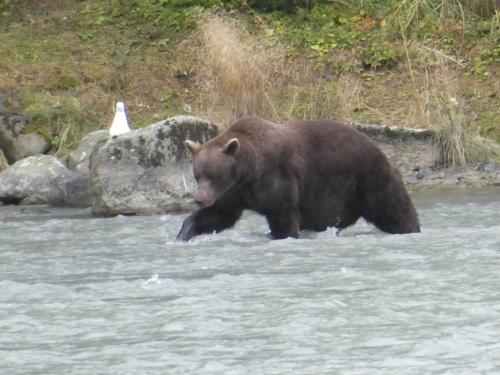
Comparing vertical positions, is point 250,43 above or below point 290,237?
above

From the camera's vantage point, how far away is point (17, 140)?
16609mm

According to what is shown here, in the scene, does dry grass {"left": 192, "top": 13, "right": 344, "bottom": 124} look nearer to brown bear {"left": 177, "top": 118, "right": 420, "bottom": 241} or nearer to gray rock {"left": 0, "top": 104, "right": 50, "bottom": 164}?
gray rock {"left": 0, "top": 104, "right": 50, "bottom": 164}

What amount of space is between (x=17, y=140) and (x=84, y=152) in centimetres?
Result: 145

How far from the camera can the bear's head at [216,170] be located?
10344mm

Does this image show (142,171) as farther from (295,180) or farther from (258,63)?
(295,180)

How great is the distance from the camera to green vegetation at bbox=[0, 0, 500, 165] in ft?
53.4

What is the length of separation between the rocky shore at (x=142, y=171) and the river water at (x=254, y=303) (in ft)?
6.86

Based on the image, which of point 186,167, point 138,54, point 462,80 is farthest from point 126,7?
point 186,167

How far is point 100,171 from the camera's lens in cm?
1398

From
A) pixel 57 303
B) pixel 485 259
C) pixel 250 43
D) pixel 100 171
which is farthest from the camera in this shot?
pixel 250 43

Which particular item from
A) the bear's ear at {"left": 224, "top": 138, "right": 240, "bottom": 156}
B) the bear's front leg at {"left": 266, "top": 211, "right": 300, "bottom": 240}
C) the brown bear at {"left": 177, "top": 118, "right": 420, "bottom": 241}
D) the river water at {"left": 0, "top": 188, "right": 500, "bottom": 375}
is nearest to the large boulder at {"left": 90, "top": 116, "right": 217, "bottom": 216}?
the river water at {"left": 0, "top": 188, "right": 500, "bottom": 375}

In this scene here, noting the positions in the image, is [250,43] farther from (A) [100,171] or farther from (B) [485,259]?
(B) [485,259]

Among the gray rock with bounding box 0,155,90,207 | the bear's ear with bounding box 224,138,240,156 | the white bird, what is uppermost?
the bear's ear with bounding box 224,138,240,156

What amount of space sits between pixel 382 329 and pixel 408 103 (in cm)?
1027
